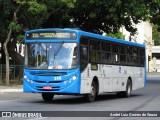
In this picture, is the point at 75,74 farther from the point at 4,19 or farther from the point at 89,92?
the point at 4,19

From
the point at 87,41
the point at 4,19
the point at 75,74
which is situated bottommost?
the point at 75,74

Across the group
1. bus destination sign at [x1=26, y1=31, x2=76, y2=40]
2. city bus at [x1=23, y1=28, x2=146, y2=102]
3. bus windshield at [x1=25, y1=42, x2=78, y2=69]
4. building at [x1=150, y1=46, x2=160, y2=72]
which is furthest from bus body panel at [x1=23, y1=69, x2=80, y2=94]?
building at [x1=150, y1=46, x2=160, y2=72]

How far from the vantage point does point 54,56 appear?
20.1 m

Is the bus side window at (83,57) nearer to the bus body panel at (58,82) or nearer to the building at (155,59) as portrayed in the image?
the bus body panel at (58,82)

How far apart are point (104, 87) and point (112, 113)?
254 inches

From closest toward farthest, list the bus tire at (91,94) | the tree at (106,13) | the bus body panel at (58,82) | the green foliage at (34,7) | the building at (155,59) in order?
the bus body panel at (58,82)
the bus tire at (91,94)
the green foliage at (34,7)
the tree at (106,13)
the building at (155,59)

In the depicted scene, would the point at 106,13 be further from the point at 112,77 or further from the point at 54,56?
the point at 54,56

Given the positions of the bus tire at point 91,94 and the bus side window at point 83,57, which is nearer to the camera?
the bus side window at point 83,57

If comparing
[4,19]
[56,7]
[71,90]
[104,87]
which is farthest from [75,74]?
[56,7]

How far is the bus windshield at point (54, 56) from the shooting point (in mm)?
20000

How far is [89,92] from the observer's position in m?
21.0

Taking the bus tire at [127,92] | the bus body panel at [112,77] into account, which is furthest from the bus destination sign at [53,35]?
the bus tire at [127,92]

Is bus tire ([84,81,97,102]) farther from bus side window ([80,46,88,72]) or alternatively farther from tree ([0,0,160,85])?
tree ([0,0,160,85])

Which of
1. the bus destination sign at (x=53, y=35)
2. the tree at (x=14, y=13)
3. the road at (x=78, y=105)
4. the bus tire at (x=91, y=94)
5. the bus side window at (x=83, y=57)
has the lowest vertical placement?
the road at (x=78, y=105)
